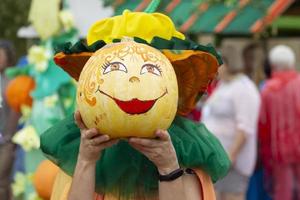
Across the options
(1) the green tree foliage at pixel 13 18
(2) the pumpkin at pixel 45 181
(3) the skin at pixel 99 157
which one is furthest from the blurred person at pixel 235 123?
(1) the green tree foliage at pixel 13 18

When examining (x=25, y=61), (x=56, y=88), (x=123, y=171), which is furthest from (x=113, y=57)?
(x=25, y=61)

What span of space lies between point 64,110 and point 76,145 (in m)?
2.78

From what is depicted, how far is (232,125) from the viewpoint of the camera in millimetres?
6918

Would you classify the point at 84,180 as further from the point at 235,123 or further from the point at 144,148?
the point at 235,123

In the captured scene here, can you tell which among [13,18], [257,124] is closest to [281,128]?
[257,124]

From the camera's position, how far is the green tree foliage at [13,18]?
20516 mm

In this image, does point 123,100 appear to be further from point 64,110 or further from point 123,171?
point 64,110

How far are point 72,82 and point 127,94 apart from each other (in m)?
3.13

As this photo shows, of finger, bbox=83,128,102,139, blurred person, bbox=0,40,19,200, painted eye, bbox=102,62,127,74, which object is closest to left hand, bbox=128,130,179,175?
finger, bbox=83,128,102,139

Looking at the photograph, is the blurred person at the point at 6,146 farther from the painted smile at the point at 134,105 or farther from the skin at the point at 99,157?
the painted smile at the point at 134,105

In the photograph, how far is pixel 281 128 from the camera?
23.1 ft

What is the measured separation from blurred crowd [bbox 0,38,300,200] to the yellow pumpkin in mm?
4071

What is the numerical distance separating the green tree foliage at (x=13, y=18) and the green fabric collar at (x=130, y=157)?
693 inches

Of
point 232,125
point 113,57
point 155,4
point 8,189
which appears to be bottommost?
point 8,189
